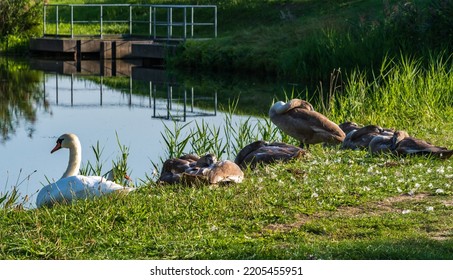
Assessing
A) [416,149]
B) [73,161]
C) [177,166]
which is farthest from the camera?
[73,161]

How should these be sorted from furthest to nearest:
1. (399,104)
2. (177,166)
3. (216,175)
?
(399,104) → (177,166) → (216,175)

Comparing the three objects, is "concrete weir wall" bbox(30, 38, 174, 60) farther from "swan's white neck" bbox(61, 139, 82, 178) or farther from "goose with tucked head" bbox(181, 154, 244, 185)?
"goose with tucked head" bbox(181, 154, 244, 185)

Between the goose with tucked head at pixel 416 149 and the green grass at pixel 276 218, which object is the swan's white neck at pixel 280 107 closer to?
the green grass at pixel 276 218

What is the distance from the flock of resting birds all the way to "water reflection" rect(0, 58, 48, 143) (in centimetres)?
755

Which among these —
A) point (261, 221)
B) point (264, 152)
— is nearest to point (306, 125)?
point (264, 152)

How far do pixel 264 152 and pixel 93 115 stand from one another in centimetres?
1184

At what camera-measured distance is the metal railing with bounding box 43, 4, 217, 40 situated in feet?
121

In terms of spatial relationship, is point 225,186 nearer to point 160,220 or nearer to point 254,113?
point 160,220

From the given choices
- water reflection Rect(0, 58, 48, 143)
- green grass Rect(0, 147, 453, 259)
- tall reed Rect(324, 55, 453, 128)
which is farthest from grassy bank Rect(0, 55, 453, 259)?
water reflection Rect(0, 58, 48, 143)

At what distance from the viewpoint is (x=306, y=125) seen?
36.7ft

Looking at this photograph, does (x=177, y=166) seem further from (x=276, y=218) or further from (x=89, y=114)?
(x=89, y=114)

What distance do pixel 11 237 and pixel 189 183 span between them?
2235 mm

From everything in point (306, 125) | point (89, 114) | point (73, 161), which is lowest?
point (89, 114)

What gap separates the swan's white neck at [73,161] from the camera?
34.6ft
